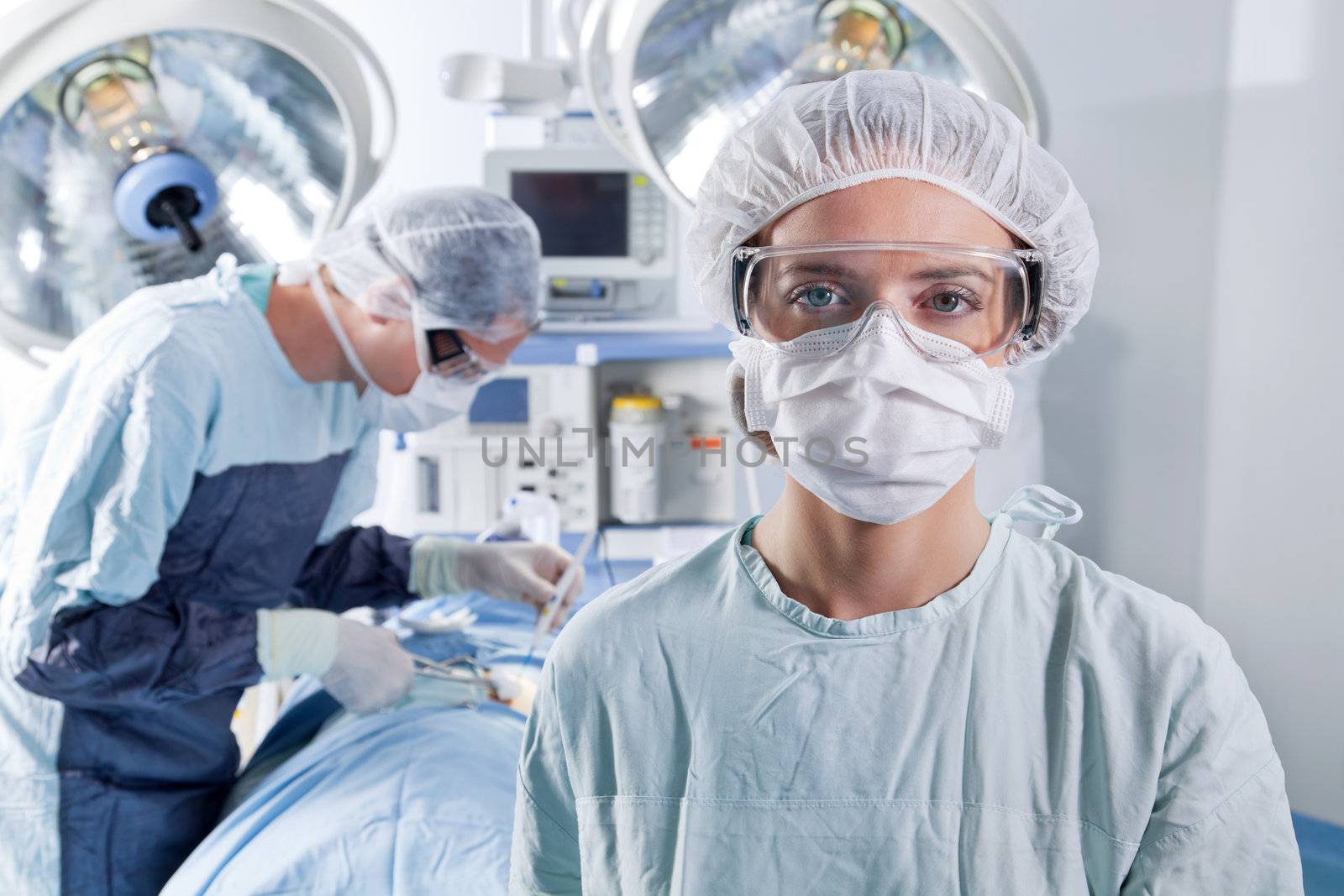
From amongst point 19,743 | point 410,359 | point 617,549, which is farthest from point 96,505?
point 617,549

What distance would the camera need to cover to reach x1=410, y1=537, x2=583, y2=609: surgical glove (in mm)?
1820

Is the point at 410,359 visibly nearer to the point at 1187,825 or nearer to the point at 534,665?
the point at 534,665

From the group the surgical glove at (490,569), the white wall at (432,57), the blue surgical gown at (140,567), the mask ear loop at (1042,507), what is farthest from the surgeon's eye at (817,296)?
the white wall at (432,57)

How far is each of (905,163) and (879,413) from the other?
0.60 ft

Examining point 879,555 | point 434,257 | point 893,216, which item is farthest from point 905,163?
point 434,257

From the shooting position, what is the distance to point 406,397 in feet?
5.13

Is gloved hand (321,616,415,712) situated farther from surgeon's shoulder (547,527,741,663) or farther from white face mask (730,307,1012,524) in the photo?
white face mask (730,307,1012,524)

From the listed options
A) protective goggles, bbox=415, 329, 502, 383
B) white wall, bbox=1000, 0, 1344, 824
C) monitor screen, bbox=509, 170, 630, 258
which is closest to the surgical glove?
protective goggles, bbox=415, 329, 502, 383

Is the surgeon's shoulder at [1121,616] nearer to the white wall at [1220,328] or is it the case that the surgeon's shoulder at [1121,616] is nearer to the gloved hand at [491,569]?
the gloved hand at [491,569]

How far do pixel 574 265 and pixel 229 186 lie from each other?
94cm

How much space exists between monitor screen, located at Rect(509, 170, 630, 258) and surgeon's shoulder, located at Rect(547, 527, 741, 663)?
153 cm

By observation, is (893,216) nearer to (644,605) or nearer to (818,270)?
(818,270)

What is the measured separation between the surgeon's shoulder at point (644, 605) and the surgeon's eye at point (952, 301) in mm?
264

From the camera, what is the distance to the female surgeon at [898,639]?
2.41ft
